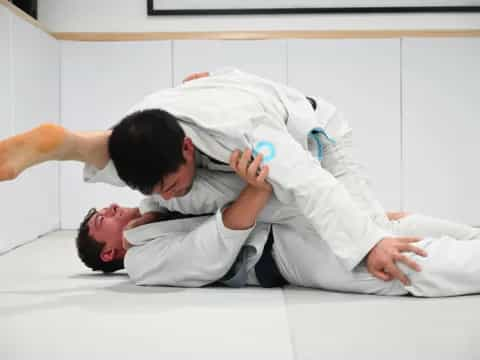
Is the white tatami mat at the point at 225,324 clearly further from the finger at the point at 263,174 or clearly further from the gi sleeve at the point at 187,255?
the finger at the point at 263,174

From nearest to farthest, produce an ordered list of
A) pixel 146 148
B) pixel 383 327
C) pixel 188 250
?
pixel 383 327, pixel 146 148, pixel 188 250

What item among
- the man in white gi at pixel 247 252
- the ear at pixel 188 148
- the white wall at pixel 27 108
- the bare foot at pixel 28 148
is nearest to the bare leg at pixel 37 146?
the bare foot at pixel 28 148

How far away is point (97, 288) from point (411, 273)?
840 millimetres

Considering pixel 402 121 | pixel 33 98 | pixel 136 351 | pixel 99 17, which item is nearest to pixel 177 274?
pixel 136 351

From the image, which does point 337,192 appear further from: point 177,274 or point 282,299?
point 177,274

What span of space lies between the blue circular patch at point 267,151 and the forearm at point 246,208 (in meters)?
0.11

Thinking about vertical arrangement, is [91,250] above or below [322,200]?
below

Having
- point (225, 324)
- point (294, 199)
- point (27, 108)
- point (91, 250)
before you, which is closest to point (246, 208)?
point (294, 199)

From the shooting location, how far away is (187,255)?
161 cm

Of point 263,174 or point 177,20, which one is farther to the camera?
point 177,20

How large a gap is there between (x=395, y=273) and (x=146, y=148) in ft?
2.11

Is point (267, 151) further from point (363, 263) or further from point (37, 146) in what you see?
point (37, 146)

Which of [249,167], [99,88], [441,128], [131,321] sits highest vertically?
[99,88]

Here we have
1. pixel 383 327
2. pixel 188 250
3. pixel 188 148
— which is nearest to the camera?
pixel 383 327
